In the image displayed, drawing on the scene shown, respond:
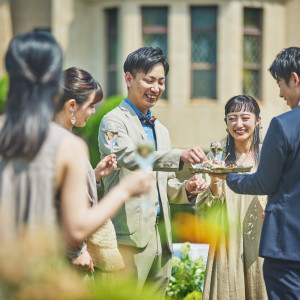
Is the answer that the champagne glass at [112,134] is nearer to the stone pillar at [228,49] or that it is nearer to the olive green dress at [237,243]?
the olive green dress at [237,243]

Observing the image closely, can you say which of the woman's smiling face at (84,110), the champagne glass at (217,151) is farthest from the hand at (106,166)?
the champagne glass at (217,151)

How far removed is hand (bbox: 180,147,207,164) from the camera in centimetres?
425

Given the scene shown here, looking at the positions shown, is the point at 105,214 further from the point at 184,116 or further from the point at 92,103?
the point at 184,116

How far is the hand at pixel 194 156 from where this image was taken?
4250mm

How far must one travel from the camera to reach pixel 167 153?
444 cm

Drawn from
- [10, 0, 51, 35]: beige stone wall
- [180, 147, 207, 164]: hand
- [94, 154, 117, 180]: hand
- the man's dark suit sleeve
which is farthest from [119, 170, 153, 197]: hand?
[10, 0, 51, 35]: beige stone wall

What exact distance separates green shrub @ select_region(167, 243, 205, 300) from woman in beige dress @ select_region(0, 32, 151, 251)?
12.7 feet

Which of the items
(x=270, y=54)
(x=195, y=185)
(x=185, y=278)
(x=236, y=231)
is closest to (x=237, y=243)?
(x=236, y=231)

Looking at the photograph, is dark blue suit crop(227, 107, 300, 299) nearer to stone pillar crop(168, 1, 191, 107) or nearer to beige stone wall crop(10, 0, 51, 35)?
stone pillar crop(168, 1, 191, 107)

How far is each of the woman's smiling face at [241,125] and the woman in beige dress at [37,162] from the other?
2593 millimetres

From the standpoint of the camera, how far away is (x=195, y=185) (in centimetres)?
497

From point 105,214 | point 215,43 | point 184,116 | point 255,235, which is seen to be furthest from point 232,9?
point 105,214

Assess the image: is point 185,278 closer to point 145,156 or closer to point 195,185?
point 195,185

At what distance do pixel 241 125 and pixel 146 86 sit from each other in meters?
0.84
